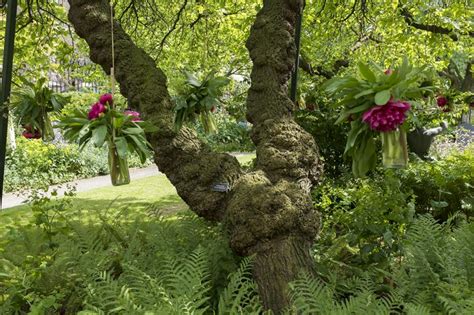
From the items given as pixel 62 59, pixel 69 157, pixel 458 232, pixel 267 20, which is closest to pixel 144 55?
pixel 267 20

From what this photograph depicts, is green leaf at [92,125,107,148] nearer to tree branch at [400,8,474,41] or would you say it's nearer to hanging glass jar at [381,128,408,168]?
hanging glass jar at [381,128,408,168]

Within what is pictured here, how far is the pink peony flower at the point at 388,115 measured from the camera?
2298 millimetres

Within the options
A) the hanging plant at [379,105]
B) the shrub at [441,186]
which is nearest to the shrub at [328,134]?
the shrub at [441,186]

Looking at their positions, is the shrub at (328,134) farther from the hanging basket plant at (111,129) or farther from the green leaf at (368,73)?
the hanging basket plant at (111,129)

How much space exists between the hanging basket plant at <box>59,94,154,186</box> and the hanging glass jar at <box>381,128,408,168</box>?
1.17 m

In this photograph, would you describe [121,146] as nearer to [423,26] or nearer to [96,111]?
[96,111]

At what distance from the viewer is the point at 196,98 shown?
3023mm

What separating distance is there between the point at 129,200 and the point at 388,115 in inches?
256

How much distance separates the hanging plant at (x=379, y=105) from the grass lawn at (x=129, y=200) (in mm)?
4358

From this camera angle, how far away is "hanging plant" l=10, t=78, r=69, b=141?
3.06 meters

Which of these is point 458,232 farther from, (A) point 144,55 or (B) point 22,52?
(B) point 22,52

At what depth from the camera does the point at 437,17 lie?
6613mm

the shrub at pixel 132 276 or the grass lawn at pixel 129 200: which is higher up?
the shrub at pixel 132 276

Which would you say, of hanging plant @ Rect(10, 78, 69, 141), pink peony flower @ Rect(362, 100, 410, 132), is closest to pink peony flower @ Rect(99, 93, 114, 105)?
hanging plant @ Rect(10, 78, 69, 141)
